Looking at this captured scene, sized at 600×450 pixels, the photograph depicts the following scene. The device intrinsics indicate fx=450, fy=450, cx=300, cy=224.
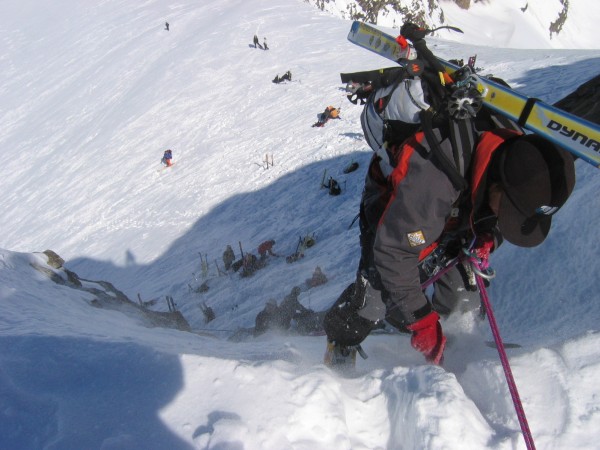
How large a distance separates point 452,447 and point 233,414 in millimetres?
858

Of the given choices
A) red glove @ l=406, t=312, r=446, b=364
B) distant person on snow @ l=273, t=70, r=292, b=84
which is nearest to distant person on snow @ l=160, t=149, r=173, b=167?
distant person on snow @ l=273, t=70, r=292, b=84

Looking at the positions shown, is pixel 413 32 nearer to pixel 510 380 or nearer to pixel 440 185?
pixel 440 185

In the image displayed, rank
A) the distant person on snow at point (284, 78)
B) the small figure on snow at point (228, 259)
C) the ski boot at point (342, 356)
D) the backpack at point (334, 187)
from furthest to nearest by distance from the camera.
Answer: the distant person on snow at point (284, 78)
the backpack at point (334, 187)
the small figure on snow at point (228, 259)
the ski boot at point (342, 356)

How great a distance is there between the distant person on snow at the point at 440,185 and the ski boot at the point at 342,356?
1.32ft

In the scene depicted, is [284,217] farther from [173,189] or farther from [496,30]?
[496,30]

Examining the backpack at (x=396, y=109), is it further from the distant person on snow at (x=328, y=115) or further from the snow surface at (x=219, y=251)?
the distant person on snow at (x=328, y=115)

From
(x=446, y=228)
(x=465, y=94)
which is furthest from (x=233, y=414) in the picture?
(x=465, y=94)

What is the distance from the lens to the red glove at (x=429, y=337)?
225 centimetres

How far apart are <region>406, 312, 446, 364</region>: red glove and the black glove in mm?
1427

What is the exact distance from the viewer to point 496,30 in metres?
63.6

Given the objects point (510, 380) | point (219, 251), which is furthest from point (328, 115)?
point (510, 380)

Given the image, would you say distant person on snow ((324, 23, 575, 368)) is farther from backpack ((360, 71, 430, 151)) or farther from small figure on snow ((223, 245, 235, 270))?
small figure on snow ((223, 245, 235, 270))

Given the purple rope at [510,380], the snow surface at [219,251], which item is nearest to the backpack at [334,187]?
the snow surface at [219,251]

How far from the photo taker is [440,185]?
1826 mm
